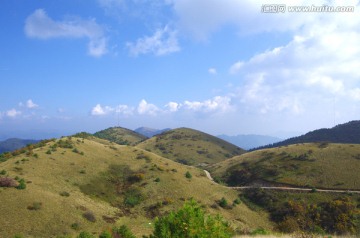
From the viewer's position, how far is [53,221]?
44938mm

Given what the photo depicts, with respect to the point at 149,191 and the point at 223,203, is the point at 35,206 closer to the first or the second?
the point at 149,191

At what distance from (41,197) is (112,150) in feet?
159

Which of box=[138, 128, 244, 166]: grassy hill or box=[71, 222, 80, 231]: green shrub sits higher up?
box=[138, 128, 244, 166]: grassy hill

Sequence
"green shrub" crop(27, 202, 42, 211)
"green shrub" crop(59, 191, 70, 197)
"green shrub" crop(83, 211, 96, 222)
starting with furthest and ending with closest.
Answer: "green shrub" crop(59, 191, 70, 197) < "green shrub" crop(83, 211, 96, 222) < "green shrub" crop(27, 202, 42, 211)

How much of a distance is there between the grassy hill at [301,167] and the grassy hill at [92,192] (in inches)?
751

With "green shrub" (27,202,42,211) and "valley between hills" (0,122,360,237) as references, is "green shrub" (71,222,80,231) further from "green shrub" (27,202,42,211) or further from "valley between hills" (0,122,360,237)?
"green shrub" (27,202,42,211)

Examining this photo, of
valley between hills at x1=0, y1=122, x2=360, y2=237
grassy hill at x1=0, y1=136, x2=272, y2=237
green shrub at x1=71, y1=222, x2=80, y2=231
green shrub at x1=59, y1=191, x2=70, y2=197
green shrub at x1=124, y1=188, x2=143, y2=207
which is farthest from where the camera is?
green shrub at x1=124, y1=188, x2=143, y2=207

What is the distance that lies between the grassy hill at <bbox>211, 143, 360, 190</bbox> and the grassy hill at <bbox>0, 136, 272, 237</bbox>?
19.1 metres

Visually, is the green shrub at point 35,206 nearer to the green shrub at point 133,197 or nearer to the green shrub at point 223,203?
the green shrub at point 133,197

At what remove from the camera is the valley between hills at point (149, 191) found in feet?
157

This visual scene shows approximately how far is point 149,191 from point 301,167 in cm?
5152

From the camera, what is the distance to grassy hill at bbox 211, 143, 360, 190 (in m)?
85.8

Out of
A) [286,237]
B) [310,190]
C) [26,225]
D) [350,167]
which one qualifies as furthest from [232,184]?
[286,237]

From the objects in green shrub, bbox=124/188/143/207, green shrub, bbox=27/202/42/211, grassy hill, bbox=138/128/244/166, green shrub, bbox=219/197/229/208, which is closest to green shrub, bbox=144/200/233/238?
green shrub, bbox=27/202/42/211
